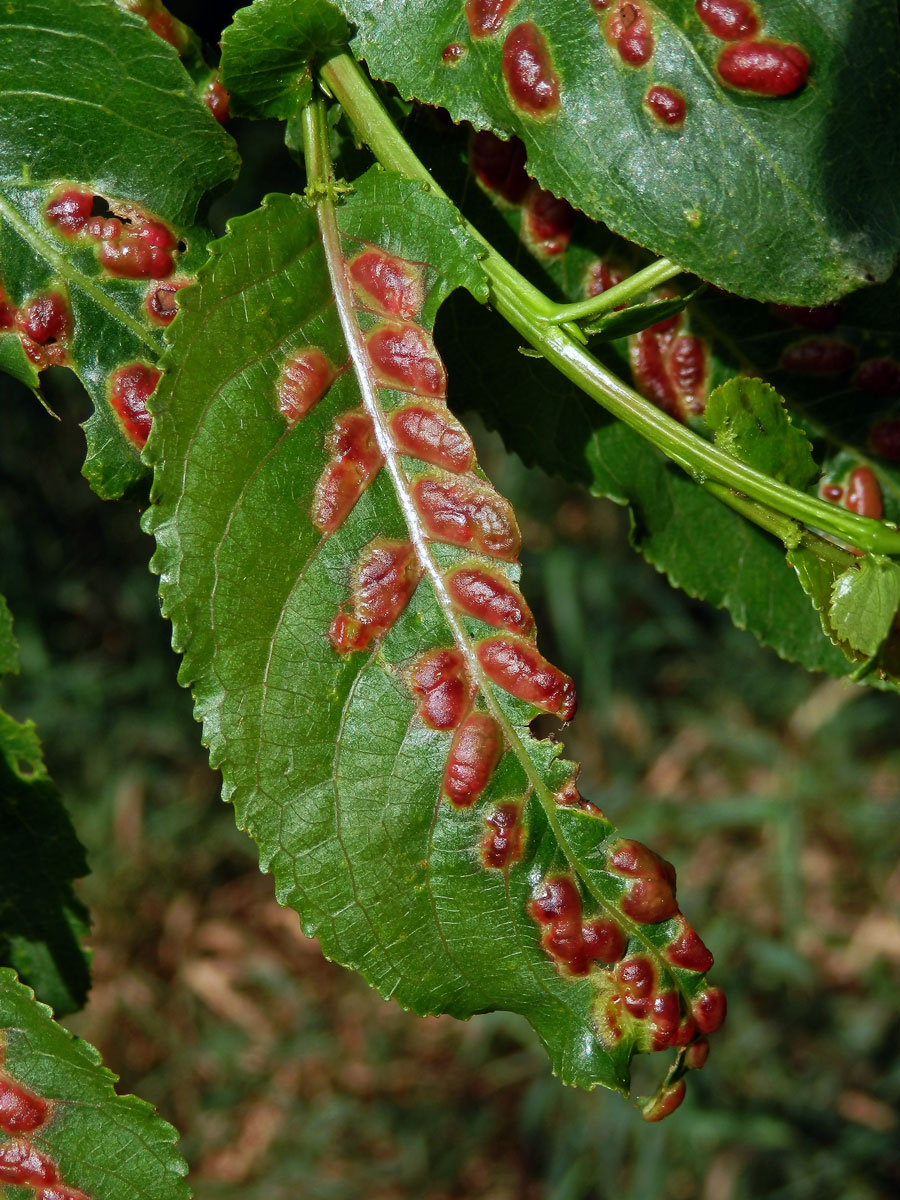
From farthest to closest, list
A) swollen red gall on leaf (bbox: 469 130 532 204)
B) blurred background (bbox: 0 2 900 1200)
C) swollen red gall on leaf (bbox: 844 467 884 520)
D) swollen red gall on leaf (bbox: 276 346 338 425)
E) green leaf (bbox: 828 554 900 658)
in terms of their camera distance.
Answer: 1. blurred background (bbox: 0 2 900 1200)
2. swollen red gall on leaf (bbox: 844 467 884 520)
3. swollen red gall on leaf (bbox: 469 130 532 204)
4. swollen red gall on leaf (bbox: 276 346 338 425)
5. green leaf (bbox: 828 554 900 658)

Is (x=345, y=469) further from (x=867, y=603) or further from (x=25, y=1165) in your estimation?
(x=25, y=1165)

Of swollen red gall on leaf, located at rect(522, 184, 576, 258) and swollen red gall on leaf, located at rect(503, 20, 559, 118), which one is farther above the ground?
swollen red gall on leaf, located at rect(503, 20, 559, 118)

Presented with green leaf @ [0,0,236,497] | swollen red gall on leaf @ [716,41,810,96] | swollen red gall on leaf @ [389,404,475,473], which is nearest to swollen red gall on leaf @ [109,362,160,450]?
green leaf @ [0,0,236,497]

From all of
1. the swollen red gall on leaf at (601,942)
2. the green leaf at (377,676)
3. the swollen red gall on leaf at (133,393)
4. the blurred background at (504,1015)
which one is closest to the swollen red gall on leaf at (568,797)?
the green leaf at (377,676)

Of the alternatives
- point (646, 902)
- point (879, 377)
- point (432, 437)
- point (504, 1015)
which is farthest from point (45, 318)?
point (504, 1015)

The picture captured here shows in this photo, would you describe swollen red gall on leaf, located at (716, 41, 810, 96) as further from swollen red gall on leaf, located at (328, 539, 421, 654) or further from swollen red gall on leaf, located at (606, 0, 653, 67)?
swollen red gall on leaf, located at (328, 539, 421, 654)

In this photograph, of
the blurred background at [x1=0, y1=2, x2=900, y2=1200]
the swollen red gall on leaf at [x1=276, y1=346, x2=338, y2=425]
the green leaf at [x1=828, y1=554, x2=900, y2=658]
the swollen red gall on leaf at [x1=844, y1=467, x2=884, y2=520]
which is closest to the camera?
the green leaf at [x1=828, y1=554, x2=900, y2=658]
